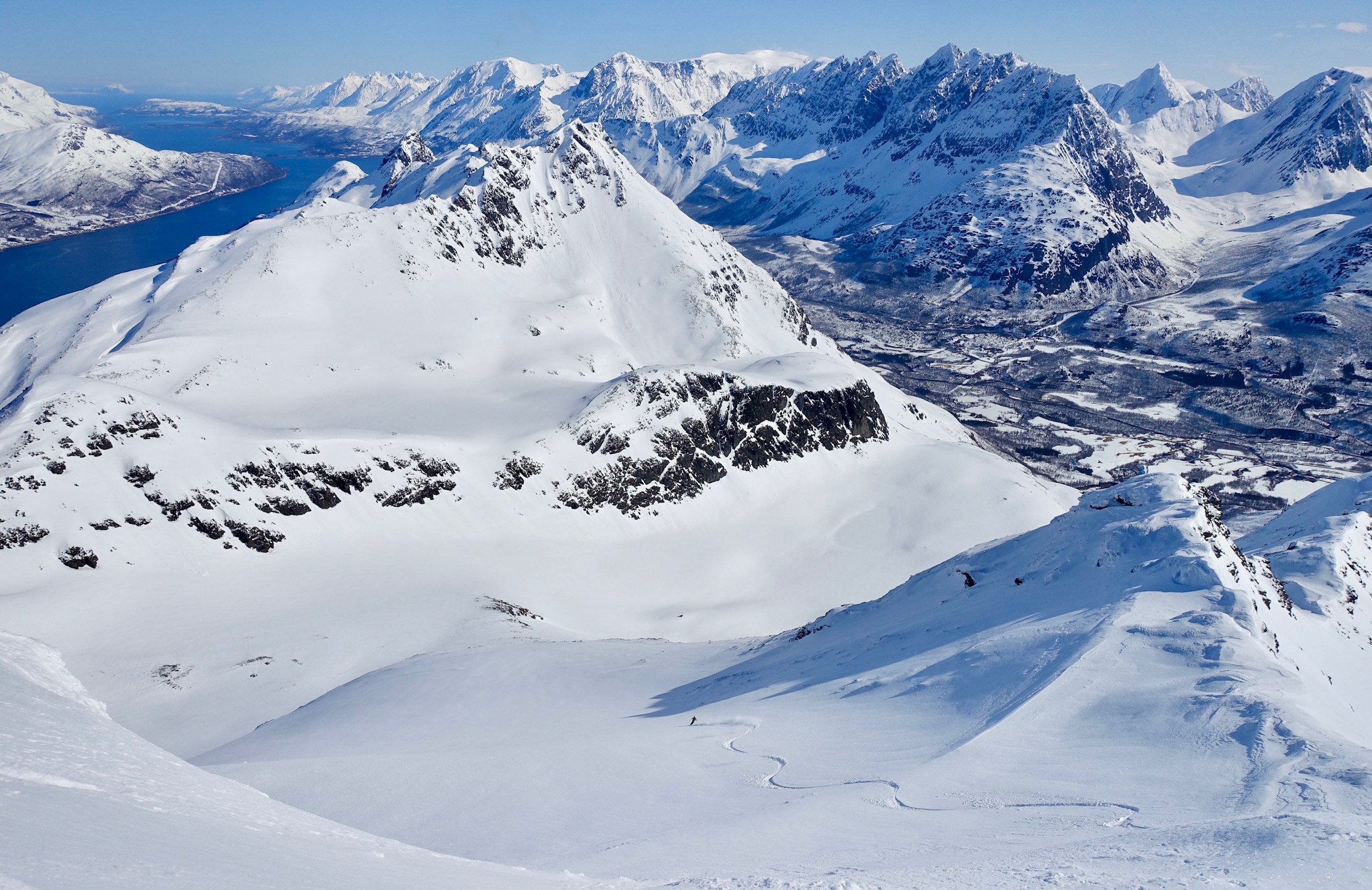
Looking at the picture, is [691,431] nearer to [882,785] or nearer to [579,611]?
[579,611]

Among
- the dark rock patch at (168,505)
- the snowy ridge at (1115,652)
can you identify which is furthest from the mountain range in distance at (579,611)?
the dark rock patch at (168,505)

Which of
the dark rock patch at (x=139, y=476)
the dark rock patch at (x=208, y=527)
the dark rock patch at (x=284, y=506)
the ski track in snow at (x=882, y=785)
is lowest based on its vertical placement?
the ski track in snow at (x=882, y=785)

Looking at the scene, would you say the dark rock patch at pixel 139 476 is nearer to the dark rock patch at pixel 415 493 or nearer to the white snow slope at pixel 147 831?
the dark rock patch at pixel 415 493

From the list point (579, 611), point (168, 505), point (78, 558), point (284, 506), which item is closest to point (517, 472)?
point (579, 611)

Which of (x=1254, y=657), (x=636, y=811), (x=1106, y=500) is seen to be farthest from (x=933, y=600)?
(x=636, y=811)

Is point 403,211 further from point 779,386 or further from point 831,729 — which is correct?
point 831,729

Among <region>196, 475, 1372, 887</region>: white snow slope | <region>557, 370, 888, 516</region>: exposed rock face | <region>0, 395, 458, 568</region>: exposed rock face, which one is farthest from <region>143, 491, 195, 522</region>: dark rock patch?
<region>557, 370, 888, 516</region>: exposed rock face
